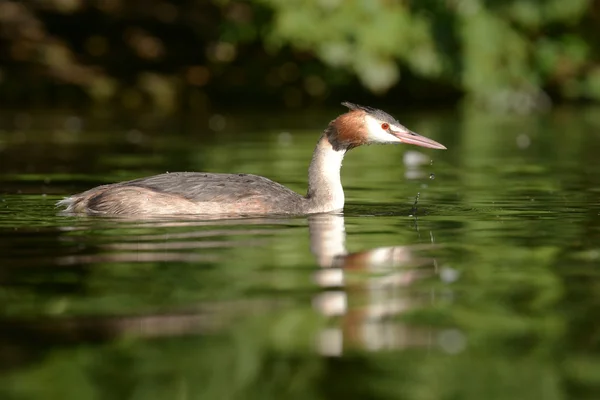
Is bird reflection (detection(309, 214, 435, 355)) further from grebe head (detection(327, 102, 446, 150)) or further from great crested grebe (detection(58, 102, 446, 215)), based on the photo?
grebe head (detection(327, 102, 446, 150))

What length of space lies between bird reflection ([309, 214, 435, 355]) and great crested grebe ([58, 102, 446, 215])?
47.8 inches

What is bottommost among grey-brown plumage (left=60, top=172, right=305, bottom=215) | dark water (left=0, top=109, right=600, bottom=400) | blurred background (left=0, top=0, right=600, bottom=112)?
dark water (left=0, top=109, right=600, bottom=400)

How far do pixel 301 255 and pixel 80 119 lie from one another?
72.2 ft

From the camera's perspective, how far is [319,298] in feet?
25.3

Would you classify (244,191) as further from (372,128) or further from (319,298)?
(319,298)

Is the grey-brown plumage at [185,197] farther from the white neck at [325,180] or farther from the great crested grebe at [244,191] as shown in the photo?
the white neck at [325,180]

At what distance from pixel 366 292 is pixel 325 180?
466cm

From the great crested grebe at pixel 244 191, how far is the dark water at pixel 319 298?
0.33 metres

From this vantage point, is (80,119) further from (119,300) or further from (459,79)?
(119,300)

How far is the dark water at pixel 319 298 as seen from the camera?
604cm

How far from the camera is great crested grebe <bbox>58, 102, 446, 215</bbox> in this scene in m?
11.8

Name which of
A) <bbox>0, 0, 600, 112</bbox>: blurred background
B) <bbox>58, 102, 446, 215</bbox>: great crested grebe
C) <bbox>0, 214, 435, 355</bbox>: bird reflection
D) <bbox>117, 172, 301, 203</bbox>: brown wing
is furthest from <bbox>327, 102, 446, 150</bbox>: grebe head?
<bbox>0, 0, 600, 112</bbox>: blurred background

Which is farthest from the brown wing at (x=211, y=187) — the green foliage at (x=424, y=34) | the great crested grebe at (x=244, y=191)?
the green foliage at (x=424, y=34)

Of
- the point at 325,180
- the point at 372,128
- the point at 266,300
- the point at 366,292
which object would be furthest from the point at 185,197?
the point at 266,300
